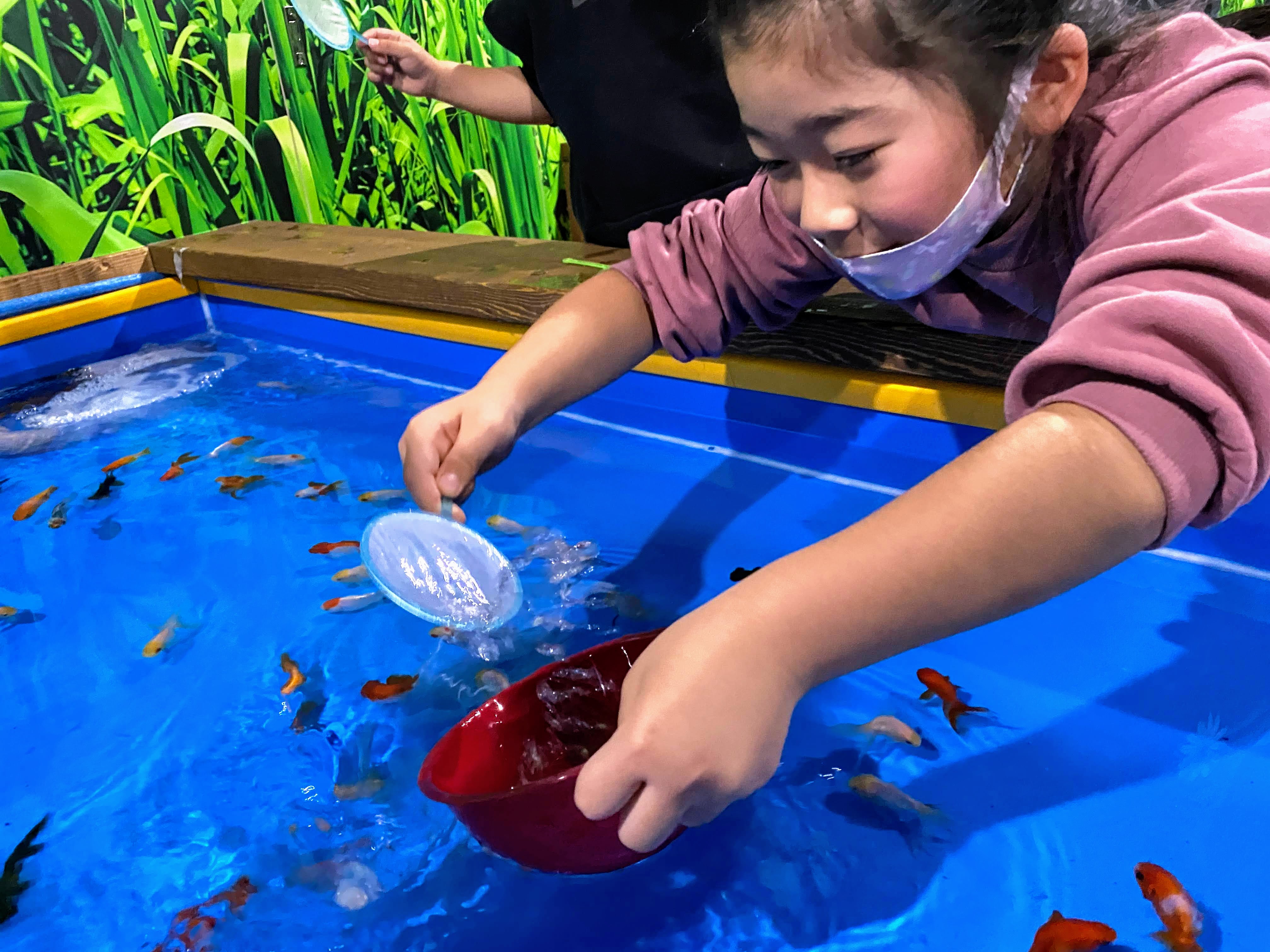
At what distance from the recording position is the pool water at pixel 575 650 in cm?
84

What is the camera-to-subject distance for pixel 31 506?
1752 mm

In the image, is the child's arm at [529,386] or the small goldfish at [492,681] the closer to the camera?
the child's arm at [529,386]

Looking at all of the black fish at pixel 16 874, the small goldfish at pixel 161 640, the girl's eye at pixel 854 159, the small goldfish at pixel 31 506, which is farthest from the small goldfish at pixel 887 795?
the small goldfish at pixel 31 506

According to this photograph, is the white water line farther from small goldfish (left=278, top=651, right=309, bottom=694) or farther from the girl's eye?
small goldfish (left=278, top=651, right=309, bottom=694)

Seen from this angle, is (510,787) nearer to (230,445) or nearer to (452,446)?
(452,446)

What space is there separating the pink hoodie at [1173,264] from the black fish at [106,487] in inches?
63.5

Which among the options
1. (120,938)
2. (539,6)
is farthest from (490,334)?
(120,938)

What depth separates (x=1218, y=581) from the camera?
1.24 metres

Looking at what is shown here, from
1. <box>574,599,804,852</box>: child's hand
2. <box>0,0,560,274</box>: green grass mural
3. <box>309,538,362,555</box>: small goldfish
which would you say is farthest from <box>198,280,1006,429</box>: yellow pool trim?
<box>0,0,560,274</box>: green grass mural

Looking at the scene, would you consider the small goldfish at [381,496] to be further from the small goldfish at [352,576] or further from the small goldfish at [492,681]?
the small goldfish at [492,681]

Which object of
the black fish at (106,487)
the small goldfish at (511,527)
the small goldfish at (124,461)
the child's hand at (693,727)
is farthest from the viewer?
the small goldfish at (124,461)

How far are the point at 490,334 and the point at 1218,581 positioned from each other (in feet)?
4.73

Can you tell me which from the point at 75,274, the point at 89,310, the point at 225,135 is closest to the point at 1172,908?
the point at 89,310

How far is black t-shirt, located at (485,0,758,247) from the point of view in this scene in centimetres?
184
